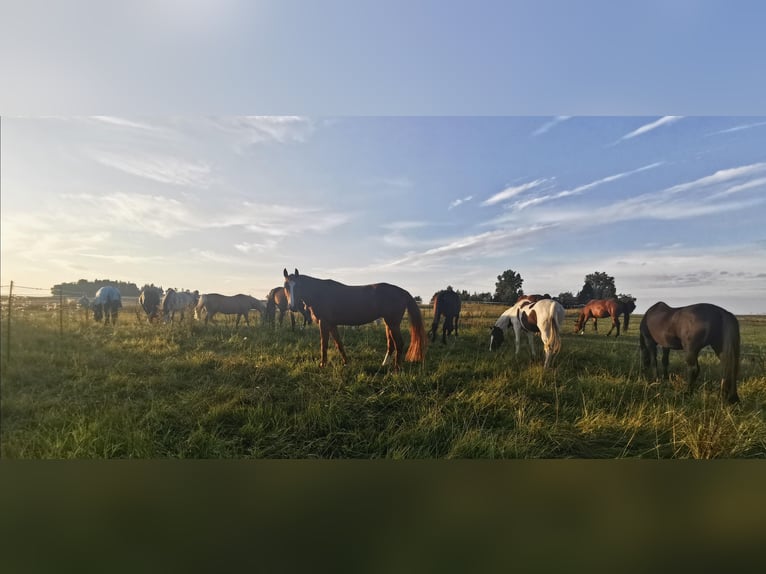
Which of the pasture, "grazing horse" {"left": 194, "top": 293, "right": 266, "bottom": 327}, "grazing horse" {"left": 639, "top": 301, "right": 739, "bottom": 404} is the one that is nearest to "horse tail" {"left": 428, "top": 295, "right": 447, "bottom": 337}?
the pasture

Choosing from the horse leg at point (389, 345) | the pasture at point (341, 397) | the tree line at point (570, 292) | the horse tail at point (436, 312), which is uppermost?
the tree line at point (570, 292)

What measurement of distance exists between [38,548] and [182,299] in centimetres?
160

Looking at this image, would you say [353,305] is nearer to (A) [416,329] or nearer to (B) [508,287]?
(A) [416,329]

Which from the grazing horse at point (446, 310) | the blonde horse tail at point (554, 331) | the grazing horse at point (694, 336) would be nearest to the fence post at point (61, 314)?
the grazing horse at point (446, 310)

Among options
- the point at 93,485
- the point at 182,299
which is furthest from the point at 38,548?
the point at 182,299

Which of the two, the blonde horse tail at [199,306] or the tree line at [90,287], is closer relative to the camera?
the tree line at [90,287]

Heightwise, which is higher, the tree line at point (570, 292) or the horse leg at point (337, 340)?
the tree line at point (570, 292)

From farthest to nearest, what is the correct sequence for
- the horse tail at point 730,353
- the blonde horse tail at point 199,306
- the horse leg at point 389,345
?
the blonde horse tail at point 199,306, the horse leg at point 389,345, the horse tail at point 730,353

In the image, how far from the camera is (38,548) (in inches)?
65.7

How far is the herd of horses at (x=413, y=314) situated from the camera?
2738 millimetres

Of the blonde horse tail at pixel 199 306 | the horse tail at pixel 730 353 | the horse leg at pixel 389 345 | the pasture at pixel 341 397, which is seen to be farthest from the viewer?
the blonde horse tail at pixel 199 306

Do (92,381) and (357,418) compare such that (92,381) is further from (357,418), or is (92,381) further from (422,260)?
(422,260)

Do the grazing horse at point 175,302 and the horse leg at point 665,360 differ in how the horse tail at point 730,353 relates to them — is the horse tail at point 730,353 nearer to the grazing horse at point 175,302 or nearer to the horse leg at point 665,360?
the horse leg at point 665,360

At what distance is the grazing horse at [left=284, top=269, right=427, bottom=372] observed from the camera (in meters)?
2.78
